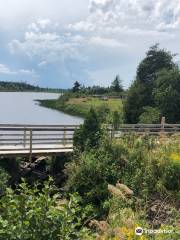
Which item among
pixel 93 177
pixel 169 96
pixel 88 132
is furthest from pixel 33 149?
pixel 169 96

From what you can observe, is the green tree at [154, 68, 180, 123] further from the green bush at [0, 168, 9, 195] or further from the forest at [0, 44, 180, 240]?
the green bush at [0, 168, 9, 195]

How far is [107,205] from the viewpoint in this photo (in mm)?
14484

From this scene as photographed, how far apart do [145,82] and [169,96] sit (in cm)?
1024

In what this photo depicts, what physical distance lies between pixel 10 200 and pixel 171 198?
25.3 feet

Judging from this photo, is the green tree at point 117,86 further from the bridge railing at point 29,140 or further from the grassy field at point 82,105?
the bridge railing at point 29,140

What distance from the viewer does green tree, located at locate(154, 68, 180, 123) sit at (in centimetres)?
4322

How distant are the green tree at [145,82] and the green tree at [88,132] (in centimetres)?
2932

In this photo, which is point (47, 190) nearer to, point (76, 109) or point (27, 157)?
point (27, 157)

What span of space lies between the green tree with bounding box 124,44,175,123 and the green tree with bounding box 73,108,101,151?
2932cm

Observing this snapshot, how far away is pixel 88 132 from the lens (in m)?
19.1

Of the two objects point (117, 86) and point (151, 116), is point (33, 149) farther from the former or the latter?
point (117, 86)

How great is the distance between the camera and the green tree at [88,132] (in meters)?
18.8

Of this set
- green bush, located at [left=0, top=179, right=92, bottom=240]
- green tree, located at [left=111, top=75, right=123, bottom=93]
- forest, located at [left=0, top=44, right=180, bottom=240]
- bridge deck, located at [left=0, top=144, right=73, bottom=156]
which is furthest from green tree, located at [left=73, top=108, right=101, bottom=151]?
green tree, located at [left=111, top=75, right=123, bottom=93]

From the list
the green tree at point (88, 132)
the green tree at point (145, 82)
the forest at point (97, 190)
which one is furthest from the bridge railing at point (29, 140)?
the green tree at point (145, 82)
